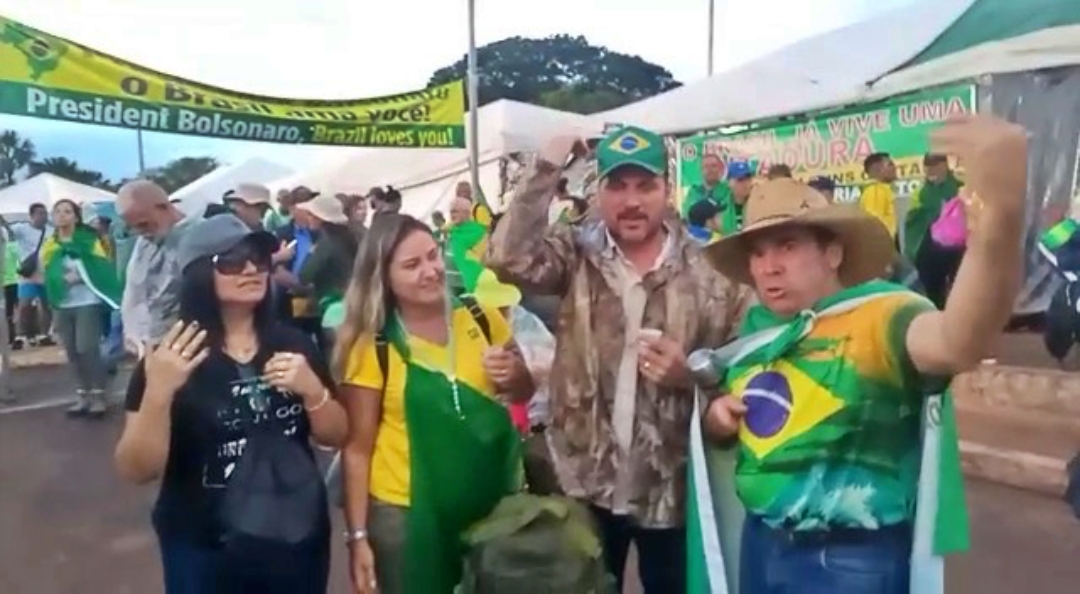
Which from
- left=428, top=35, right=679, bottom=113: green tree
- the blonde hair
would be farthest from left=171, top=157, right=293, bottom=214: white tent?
left=428, top=35, right=679, bottom=113: green tree

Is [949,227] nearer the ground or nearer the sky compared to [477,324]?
nearer the sky

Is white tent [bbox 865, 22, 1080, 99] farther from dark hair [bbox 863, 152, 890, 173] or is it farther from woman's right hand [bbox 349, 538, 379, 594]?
woman's right hand [bbox 349, 538, 379, 594]

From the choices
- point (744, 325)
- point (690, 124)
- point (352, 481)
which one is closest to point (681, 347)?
point (744, 325)

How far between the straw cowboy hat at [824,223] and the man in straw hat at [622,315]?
276mm

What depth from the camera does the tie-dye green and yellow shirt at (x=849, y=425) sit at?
2479mm

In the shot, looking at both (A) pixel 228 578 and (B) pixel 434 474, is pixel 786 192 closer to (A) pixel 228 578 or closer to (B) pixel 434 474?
(B) pixel 434 474

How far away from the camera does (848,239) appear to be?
105 inches

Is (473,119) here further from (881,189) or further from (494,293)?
(494,293)

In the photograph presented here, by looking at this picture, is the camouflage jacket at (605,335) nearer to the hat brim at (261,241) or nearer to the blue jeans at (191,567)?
the hat brim at (261,241)

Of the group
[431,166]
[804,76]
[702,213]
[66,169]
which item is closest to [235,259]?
[702,213]

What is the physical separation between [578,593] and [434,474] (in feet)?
1.61

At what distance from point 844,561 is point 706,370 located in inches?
20.6

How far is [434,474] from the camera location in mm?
3062

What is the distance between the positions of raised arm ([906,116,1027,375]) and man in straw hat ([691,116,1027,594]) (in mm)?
43
